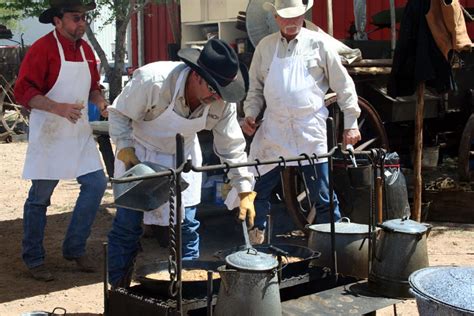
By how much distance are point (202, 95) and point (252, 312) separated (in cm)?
120

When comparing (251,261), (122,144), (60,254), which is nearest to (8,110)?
(60,254)

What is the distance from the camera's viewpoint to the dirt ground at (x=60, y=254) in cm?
452

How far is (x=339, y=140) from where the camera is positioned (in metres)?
6.10

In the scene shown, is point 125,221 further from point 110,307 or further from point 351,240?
point 351,240

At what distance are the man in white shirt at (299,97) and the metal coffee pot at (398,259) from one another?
158cm

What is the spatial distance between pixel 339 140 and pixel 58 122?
2.27m

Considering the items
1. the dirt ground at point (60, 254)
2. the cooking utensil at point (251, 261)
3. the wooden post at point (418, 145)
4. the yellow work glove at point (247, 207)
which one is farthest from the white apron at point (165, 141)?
the wooden post at point (418, 145)

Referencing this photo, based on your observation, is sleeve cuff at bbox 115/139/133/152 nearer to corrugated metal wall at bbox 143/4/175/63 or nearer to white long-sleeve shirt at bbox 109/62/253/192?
white long-sleeve shirt at bbox 109/62/253/192

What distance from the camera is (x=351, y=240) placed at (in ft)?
12.0

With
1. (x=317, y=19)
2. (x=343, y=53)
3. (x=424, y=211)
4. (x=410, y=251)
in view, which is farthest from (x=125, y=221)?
(x=317, y=19)

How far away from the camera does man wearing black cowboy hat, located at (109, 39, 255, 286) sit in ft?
11.6

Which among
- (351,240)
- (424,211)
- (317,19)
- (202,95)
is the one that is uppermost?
(317,19)

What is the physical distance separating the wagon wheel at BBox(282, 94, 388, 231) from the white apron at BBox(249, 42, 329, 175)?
0.56m

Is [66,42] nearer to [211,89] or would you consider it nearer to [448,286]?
[211,89]
